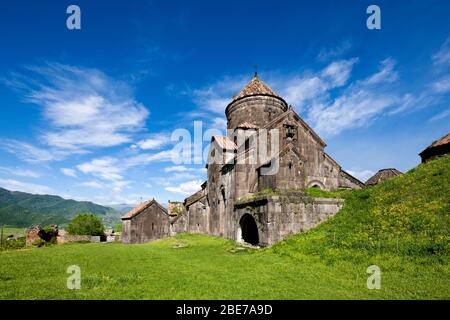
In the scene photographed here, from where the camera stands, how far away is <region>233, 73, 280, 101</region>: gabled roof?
26.2 m

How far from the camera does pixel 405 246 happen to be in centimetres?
964

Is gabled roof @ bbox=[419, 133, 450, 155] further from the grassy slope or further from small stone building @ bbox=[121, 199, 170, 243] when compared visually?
small stone building @ bbox=[121, 199, 170, 243]

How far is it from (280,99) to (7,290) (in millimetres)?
24966

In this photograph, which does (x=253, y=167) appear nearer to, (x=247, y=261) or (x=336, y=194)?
(x=336, y=194)

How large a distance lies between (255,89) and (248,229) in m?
14.2

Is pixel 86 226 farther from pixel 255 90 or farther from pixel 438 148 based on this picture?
pixel 438 148

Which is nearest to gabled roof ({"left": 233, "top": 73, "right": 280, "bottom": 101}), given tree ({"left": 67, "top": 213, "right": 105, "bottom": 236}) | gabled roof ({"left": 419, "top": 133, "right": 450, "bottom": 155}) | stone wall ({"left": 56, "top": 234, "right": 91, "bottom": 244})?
gabled roof ({"left": 419, "top": 133, "right": 450, "bottom": 155})

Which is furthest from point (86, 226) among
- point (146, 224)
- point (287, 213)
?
point (287, 213)

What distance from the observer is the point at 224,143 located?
24.7m

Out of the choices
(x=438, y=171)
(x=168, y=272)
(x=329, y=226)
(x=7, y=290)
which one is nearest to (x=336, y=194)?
(x=329, y=226)

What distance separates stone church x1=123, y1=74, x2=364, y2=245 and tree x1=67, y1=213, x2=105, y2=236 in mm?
30180

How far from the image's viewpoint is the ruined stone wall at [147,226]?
101 ft

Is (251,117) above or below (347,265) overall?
above

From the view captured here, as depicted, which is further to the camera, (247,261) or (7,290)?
(247,261)
